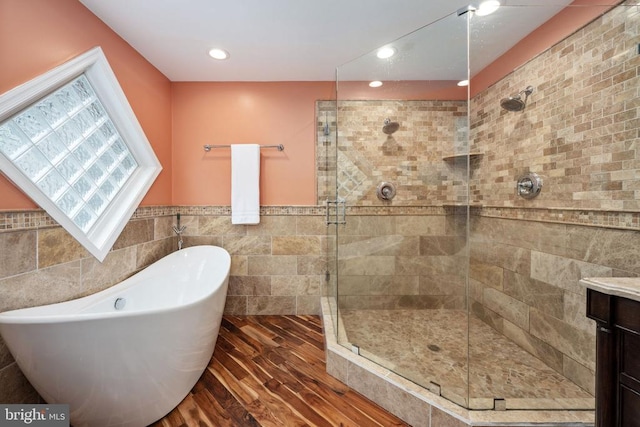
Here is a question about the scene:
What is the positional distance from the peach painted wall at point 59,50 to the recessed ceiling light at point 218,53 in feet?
1.93

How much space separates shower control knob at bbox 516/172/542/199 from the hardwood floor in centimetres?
164

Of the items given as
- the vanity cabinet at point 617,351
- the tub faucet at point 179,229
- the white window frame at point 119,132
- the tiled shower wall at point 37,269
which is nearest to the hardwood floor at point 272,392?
the tiled shower wall at point 37,269

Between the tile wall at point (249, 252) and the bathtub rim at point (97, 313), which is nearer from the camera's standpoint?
the bathtub rim at point (97, 313)

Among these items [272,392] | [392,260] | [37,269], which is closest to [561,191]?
[392,260]

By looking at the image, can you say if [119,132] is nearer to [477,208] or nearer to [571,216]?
[477,208]

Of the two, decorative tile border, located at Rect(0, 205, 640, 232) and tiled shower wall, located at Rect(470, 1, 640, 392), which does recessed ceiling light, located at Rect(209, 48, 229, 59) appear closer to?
decorative tile border, located at Rect(0, 205, 640, 232)

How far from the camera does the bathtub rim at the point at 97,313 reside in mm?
905

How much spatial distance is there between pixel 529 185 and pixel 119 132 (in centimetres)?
304

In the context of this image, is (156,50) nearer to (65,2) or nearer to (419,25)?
(65,2)

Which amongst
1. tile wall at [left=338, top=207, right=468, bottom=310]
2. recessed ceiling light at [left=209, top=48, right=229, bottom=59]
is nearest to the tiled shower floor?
tile wall at [left=338, top=207, right=468, bottom=310]

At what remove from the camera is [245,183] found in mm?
2221

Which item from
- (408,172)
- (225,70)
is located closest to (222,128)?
(225,70)

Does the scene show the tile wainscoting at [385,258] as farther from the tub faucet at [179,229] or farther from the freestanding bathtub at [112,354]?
the freestanding bathtub at [112,354]

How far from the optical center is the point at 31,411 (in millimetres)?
1025
